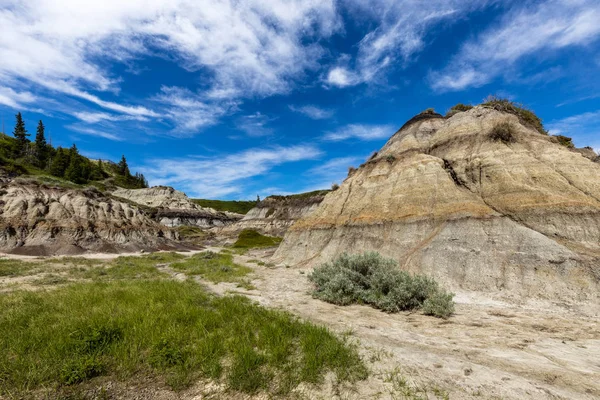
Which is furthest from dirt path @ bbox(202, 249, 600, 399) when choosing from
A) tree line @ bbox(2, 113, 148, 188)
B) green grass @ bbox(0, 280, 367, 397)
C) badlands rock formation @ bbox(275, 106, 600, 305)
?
tree line @ bbox(2, 113, 148, 188)

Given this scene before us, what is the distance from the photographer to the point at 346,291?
14.4 m

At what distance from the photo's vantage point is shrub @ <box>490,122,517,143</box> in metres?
21.7

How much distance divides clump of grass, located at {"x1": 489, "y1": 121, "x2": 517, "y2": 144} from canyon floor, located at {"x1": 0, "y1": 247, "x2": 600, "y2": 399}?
47.6 feet

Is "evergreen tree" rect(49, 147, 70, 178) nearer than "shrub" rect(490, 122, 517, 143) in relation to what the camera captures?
No

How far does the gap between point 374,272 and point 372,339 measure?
277 inches

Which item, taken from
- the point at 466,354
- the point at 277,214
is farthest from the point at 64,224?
the point at 277,214

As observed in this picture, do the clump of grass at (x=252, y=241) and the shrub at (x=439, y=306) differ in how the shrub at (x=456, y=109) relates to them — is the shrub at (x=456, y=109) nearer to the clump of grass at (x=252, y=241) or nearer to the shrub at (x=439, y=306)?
the shrub at (x=439, y=306)

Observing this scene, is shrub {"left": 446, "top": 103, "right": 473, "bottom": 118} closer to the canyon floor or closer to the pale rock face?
the canyon floor

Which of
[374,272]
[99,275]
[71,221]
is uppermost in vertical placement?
[71,221]

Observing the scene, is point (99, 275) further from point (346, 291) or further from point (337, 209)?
point (337, 209)

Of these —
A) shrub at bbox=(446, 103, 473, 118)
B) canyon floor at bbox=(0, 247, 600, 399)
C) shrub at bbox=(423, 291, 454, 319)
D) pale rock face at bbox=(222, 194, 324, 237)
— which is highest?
shrub at bbox=(446, 103, 473, 118)

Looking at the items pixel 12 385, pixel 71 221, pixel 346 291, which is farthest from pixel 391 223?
pixel 71 221

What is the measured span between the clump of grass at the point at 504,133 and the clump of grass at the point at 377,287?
15316mm

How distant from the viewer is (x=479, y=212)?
59.1ft
